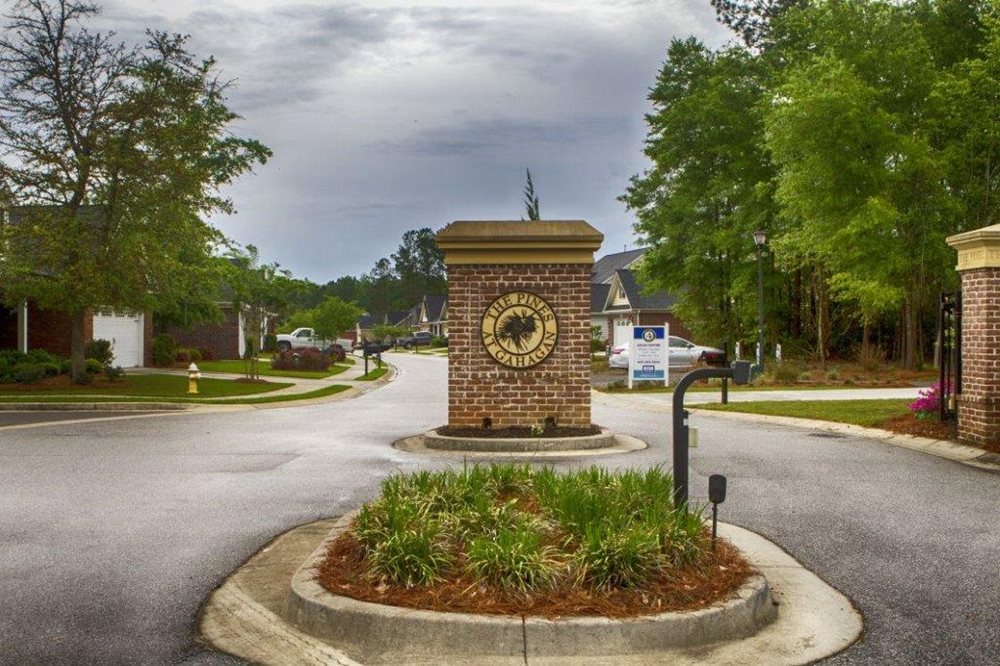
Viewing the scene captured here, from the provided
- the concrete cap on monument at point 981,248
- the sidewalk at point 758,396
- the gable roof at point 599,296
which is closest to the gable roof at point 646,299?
the gable roof at point 599,296

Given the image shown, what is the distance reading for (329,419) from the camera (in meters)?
18.9

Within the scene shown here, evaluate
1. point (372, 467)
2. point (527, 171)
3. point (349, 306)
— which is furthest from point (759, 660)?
point (349, 306)

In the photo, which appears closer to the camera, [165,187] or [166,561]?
[166,561]

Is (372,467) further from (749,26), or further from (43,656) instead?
(749,26)

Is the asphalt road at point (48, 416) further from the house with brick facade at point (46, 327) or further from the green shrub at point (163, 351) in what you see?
the green shrub at point (163, 351)

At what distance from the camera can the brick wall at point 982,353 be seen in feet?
41.0

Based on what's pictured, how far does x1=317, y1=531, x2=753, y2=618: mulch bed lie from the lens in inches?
208

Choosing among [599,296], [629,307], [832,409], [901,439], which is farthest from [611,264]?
[901,439]

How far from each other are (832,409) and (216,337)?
36.5 metres

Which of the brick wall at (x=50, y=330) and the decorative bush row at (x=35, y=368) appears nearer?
the decorative bush row at (x=35, y=368)

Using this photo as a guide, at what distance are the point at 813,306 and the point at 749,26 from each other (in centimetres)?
1967

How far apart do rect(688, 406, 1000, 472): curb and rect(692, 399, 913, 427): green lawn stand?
13.0 inches

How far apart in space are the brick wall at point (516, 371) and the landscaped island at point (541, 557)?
732 centimetres

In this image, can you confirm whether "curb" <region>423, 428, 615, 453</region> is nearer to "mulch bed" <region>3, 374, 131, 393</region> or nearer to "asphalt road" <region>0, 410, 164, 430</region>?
"asphalt road" <region>0, 410, 164, 430</region>
